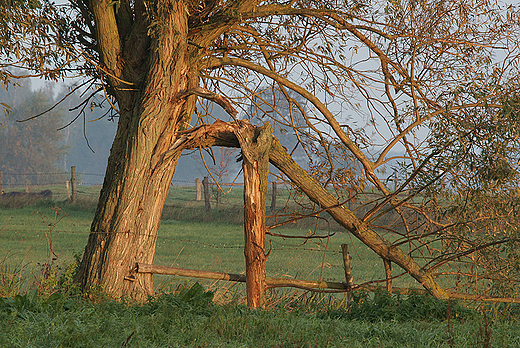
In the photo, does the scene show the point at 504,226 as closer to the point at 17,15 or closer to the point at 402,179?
the point at 402,179

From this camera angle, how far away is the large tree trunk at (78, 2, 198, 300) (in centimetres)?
594

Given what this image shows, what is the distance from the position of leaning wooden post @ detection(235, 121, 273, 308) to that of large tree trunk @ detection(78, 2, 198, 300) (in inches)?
45.5

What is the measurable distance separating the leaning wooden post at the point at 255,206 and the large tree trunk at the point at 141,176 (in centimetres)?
116

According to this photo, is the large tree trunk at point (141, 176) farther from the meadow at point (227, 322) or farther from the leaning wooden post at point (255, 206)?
the leaning wooden post at point (255, 206)

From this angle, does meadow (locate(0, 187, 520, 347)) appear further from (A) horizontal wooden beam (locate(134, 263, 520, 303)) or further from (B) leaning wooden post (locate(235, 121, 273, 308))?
(B) leaning wooden post (locate(235, 121, 273, 308))

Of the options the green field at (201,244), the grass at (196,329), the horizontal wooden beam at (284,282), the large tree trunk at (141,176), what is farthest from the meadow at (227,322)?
the green field at (201,244)

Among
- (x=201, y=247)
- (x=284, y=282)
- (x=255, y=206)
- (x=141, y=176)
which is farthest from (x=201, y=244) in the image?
(x=255, y=206)

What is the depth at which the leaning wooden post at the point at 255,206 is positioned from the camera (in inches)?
222

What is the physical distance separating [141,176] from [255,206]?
167cm

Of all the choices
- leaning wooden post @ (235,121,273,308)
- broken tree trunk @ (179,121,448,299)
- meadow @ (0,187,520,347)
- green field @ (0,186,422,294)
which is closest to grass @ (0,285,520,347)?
meadow @ (0,187,520,347)

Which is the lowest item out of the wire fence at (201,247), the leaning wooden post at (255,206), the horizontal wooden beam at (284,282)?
the wire fence at (201,247)

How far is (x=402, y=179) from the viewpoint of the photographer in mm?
6668

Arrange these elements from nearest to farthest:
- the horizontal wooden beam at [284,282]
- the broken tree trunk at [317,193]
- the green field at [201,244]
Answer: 1. the horizontal wooden beam at [284,282]
2. the broken tree trunk at [317,193]
3. the green field at [201,244]

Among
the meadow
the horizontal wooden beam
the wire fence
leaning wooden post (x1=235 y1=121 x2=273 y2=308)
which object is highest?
leaning wooden post (x1=235 y1=121 x2=273 y2=308)
